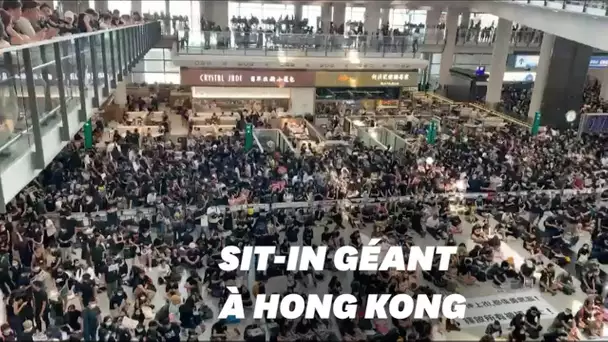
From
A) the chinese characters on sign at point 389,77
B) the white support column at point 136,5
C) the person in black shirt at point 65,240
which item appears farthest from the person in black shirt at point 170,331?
the white support column at point 136,5

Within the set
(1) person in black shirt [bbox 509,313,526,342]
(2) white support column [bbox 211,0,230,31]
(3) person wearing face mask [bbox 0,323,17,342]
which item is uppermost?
(2) white support column [bbox 211,0,230,31]

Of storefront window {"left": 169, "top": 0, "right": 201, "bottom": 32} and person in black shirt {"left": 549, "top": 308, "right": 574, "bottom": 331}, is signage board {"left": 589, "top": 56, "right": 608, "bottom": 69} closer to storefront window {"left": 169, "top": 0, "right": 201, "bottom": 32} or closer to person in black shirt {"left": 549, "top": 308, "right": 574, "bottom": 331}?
storefront window {"left": 169, "top": 0, "right": 201, "bottom": 32}

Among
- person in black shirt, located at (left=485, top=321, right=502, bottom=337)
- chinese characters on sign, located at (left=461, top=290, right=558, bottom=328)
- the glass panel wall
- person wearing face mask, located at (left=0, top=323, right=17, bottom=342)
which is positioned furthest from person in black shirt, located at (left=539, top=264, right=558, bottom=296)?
the glass panel wall

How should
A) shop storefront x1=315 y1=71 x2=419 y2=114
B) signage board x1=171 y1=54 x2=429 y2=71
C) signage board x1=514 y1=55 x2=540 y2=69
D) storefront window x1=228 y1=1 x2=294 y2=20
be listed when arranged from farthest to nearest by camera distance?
signage board x1=514 y1=55 x2=540 y2=69 → storefront window x1=228 y1=1 x2=294 y2=20 → shop storefront x1=315 y1=71 x2=419 y2=114 → signage board x1=171 y1=54 x2=429 y2=71

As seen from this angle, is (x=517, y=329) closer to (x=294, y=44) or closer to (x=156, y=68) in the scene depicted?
(x=294, y=44)

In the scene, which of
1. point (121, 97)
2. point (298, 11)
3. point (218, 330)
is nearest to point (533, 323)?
point (218, 330)

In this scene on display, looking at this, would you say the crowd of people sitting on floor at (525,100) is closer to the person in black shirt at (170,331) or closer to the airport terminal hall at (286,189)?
the airport terminal hall at (286,189)
